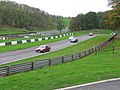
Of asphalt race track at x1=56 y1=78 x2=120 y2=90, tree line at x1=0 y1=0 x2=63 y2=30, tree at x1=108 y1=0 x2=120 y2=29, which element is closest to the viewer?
asphalt race track at x1=56 y1=78 x2=120 y2=90

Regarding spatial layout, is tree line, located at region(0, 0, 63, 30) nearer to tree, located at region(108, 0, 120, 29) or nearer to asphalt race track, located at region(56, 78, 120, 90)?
tree, located at region(108, 0, 120, 29)

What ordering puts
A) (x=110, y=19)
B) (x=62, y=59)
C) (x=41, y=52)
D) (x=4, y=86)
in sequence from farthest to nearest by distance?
(x=110, y=19) < (x=41, y=52) < (x=62, y=59) < (x=4, y=86)

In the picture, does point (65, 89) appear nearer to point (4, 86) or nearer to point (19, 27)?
point (4, 86)

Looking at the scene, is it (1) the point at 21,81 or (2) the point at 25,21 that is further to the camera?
(2) the point at 25,21

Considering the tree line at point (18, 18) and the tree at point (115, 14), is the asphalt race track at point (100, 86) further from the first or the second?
the tree line at point (18, 18)

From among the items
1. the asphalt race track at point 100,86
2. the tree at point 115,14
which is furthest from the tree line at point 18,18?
the asphalt race track at point 100,86

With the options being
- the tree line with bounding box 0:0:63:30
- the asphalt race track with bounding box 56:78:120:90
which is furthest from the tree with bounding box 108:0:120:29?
the tree line with bounding box 0:0:63:30

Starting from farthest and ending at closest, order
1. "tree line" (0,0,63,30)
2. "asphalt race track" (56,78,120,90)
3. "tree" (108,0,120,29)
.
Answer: "tree line" (0,0,63,30)
"tree" (108,0,120,29)
"asphalt race track" (56,78,120,90)

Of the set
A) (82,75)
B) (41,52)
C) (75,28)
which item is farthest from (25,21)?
(82,75)

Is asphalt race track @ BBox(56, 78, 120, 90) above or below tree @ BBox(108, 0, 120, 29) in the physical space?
below

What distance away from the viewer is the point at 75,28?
7013 inches

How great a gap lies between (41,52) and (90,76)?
32229 millimetres

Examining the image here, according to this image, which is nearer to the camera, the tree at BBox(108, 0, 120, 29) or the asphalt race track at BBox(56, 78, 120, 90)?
the asphalt race track at BBox(56, 78, 120, 90)

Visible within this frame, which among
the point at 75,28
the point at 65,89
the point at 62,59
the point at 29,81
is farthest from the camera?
the point at 75,28
